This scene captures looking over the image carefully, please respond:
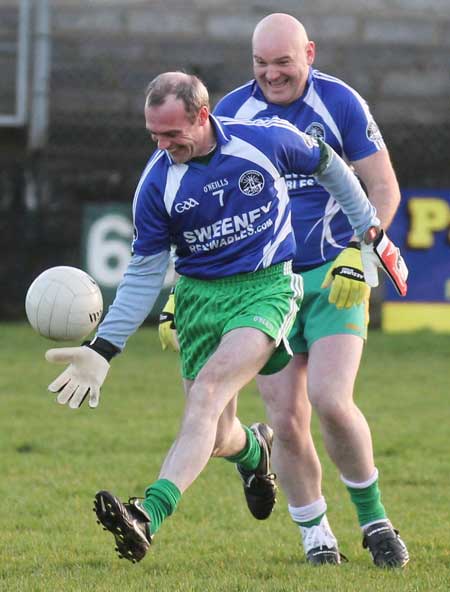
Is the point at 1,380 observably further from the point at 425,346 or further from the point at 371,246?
the point at 371,246

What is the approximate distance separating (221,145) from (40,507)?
8.39ft

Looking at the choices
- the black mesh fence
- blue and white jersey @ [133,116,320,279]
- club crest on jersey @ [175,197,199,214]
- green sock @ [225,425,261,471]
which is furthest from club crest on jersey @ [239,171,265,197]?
the black mesh fence

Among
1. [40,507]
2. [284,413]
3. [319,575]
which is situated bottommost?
[40,507]

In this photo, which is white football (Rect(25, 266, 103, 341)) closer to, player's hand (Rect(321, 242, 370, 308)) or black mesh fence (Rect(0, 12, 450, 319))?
player's hand (Rect(321, 242, 370, 308))

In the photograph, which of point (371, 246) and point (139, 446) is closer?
point (371, 246)

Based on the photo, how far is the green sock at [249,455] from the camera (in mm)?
5980

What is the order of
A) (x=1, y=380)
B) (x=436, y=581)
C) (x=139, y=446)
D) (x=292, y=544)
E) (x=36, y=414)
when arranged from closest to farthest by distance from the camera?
1. (x=436, y=581)
2. (x=292, y=544)
3. (x=139, y=446)
4. (x=36, y=414)
5. (x=1, y=380)

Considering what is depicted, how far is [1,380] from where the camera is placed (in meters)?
11.7

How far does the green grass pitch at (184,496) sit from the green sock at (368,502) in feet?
0.66

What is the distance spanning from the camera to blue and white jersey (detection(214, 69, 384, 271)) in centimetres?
582

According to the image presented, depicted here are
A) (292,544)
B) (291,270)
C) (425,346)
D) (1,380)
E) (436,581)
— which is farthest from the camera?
(425,346)

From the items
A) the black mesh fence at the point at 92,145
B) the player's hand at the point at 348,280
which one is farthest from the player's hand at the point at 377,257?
the black mesh fence at the point at 92,145

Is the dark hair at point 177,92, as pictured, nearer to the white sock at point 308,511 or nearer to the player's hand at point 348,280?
the player's hand at point 348,280

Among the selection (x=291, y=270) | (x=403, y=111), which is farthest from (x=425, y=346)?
(x=291, y=270)
